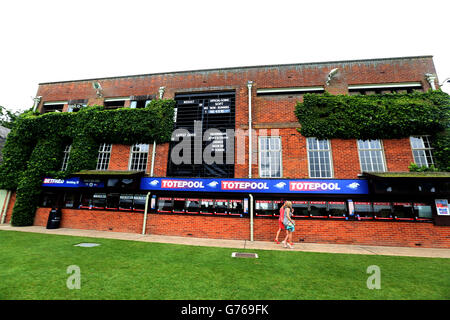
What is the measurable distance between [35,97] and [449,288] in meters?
25.1

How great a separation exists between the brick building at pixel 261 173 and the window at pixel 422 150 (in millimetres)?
56

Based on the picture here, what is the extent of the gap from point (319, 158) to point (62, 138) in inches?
693

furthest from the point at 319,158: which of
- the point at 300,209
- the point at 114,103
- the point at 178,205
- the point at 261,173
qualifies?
the point at 114,103

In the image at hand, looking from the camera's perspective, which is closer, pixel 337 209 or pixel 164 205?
pixel 337 209

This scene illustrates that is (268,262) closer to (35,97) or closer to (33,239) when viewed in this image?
(33,239)

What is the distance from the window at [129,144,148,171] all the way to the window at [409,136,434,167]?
1596 cm

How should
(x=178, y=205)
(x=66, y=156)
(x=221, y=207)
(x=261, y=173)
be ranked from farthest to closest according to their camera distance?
(x=66, y=156), (x=261, y=173), (x=178, y=205), (x=221, y=207)

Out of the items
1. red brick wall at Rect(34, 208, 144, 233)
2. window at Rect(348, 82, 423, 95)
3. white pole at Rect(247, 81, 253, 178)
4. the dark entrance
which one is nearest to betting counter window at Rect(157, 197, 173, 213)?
red brick wall at Rect(34, 208, 144, 233)

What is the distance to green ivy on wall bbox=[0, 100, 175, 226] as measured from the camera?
12492 mm

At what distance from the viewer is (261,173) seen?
1120 cm

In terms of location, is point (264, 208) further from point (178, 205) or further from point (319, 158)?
point (178, 205)

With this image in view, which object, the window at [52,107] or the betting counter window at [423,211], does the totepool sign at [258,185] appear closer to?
the betting counter window at [423,211]
